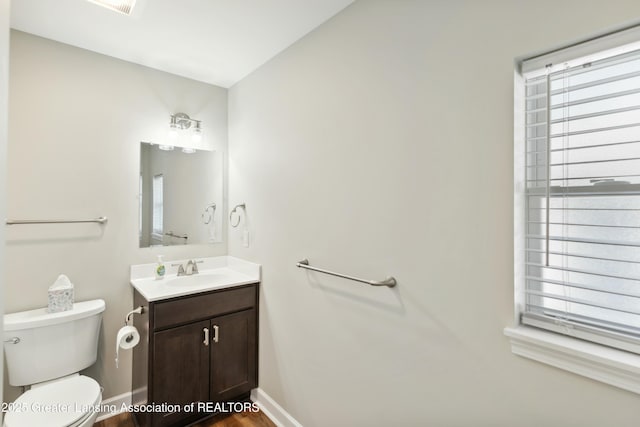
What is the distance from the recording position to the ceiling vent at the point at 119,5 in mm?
1591

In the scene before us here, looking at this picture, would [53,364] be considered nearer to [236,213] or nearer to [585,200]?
[236,213]

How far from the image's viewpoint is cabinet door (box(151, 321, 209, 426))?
1.82 metres

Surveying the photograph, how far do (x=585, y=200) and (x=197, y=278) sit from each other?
234 cm

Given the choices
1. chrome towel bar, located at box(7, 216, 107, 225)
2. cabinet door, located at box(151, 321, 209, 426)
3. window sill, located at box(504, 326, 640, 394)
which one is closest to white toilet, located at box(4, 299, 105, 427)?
cabinet door, located at box(151, 321, 209, 426)

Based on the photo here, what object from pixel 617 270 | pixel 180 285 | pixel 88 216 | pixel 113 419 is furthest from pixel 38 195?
pixel 617 270

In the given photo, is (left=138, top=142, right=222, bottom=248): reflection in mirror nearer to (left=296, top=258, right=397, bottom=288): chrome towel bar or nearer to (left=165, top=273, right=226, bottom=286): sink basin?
(left=165, top=273, right=226, bottom=286): sink basin

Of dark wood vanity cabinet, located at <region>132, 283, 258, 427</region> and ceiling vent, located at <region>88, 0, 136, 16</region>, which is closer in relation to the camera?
ceiling vent, located at <region>88, 0, 136, 16</region>

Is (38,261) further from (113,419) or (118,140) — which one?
(113,419)

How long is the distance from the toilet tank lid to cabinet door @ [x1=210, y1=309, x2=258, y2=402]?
0.74m

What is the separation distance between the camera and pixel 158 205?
234 cm

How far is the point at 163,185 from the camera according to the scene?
237cm

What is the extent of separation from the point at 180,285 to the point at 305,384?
45.6 inches

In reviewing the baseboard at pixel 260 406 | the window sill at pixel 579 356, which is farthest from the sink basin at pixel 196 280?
the window sill at pixel 579 356

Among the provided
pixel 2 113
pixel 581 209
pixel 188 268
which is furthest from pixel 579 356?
pixel 188 268
